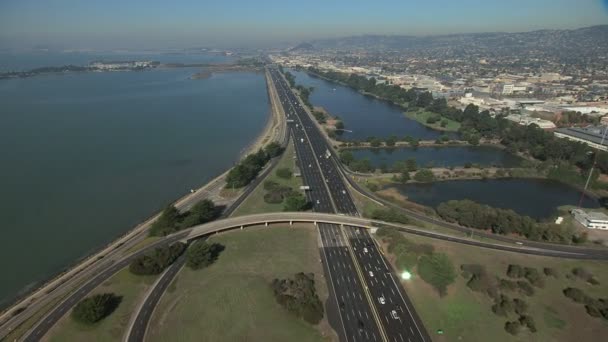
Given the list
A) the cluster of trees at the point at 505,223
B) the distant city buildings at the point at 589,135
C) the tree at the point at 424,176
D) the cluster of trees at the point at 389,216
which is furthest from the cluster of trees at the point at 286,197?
the distant city buildings at the point at 589,135

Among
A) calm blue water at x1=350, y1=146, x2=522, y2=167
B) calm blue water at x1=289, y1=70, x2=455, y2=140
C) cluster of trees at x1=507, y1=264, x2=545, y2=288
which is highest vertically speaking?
cluster of trees at x1=507, y1=264, x2=545, y2=288

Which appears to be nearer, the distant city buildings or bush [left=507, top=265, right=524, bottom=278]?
bush [left=507, top=265, right=524, bottom=278]

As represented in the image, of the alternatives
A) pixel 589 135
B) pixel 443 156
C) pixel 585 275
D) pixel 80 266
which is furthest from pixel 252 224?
pixel 589 135

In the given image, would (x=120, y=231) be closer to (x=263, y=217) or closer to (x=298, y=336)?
(x=263, y=217)

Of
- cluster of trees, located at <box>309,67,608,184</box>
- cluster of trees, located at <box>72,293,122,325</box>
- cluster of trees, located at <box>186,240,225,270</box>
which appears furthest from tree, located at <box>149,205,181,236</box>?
cluster of trees, located at <box>309,67,608,184</box>

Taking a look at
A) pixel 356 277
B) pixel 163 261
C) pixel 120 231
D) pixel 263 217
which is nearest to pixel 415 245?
pixel 356 277

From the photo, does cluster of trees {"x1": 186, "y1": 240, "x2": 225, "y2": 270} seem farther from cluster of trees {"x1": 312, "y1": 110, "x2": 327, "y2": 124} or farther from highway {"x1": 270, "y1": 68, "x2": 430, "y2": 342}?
cluster of trees {"x1": 312, "y1": 110, "x2": 327, "y2": 124}

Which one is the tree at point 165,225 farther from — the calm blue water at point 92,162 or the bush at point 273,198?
the bush at point 273,198
